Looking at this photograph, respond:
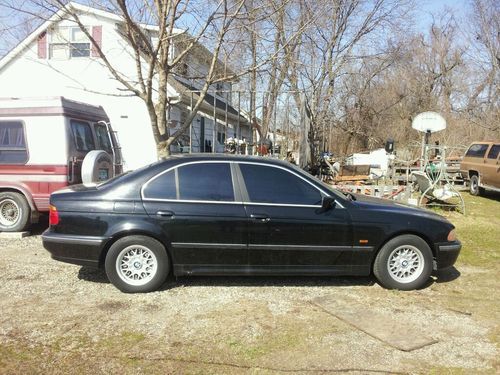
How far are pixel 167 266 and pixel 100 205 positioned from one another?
3.30ft

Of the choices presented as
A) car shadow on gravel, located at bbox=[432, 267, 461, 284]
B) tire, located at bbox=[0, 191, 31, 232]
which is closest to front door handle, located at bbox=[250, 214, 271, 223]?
car shadow on gravel, located at bbox=[432, 267, 461, 284]

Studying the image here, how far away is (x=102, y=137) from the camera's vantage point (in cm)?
903

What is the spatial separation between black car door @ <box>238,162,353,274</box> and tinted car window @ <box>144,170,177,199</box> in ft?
2.56

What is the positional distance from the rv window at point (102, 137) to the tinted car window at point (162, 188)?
3852 mm

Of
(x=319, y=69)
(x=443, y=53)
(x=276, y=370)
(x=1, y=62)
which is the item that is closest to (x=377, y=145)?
(x=443, y=53)

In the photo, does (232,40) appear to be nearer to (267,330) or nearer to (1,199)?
(1,199)

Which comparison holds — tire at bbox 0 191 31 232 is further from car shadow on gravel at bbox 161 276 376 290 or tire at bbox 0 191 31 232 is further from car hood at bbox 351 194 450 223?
car hood at bbox 351 194 450 223

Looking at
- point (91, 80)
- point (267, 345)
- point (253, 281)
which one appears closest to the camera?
point (267, 345)

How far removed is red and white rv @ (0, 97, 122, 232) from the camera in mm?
7727

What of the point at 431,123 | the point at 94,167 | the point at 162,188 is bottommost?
the point at 162,188

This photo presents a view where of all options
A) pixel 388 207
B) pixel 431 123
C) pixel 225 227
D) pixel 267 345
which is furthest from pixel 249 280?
pixel 431 123

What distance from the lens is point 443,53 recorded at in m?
A: 32.1

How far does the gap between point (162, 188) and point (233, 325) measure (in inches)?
69.3

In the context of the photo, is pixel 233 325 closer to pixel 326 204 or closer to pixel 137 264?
pixel 137 264
